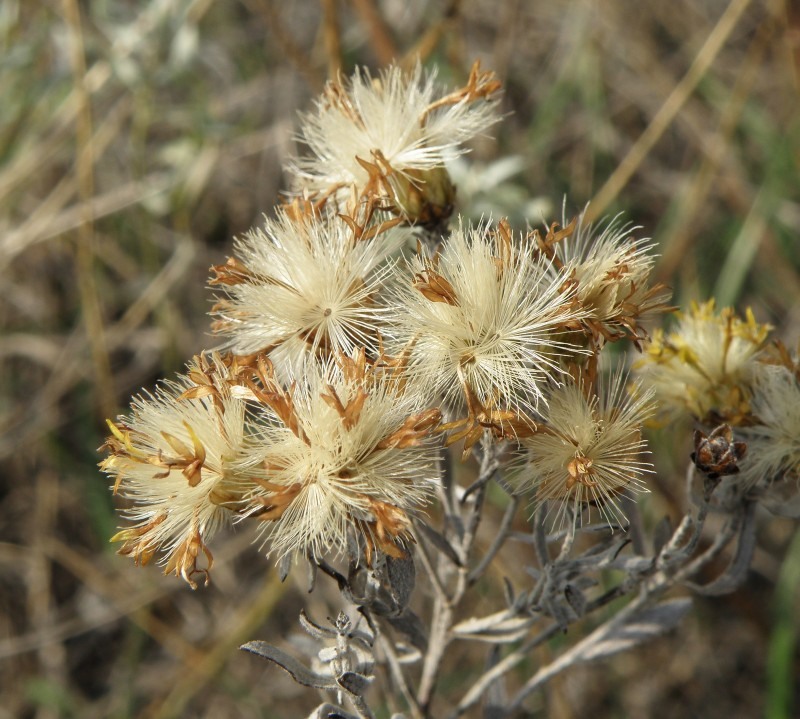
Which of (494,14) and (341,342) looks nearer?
(341,342)

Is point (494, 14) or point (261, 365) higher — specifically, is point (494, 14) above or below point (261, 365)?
above

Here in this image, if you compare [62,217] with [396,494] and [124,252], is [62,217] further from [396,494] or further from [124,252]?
[396,494]

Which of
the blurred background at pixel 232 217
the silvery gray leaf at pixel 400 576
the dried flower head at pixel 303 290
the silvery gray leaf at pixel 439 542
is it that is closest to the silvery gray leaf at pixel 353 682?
the silvery gray leaf at pixel 400 576

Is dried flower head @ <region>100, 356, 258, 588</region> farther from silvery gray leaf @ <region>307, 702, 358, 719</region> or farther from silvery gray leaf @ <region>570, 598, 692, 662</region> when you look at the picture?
silvery gray leaf @ <region>570, 598, 692, 662</region>

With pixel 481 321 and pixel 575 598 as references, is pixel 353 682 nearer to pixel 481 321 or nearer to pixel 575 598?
pixel 575 598

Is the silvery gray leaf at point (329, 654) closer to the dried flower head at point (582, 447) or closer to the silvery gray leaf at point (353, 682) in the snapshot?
the silvery gray leaf at point (353, 682)

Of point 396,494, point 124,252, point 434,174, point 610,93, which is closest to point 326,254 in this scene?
point 434,174
